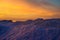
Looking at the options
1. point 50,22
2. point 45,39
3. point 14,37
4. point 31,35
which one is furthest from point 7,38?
point 50,22

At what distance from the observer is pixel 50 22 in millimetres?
48062

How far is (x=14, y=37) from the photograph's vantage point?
35.2m

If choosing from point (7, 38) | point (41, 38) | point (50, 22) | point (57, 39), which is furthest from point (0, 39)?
point (50, 22)

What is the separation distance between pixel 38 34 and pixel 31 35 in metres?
1.04

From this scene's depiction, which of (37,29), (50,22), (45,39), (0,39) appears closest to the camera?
(45,39)

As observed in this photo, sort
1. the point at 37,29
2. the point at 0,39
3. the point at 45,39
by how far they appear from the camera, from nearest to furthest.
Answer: the point at 45,39 < the point at 0,39 < the point at 37,29

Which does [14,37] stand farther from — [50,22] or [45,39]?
[50,22]

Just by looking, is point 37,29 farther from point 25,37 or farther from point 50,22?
point 50,22

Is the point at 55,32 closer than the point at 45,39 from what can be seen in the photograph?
No

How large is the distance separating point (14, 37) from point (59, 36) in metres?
6.50

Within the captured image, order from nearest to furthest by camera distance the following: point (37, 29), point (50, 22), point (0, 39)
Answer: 1. point (0, 39)
2. point (37, 29)
3. point (50, 22)

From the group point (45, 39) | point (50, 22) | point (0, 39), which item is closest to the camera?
point (45, 39)

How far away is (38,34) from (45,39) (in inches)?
108

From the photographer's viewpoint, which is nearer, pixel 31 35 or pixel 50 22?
pixel 31 35
